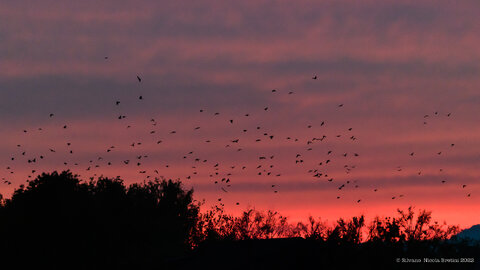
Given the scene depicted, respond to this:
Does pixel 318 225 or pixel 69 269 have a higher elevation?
pixel 318 225

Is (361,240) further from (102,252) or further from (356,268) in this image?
(102,252)

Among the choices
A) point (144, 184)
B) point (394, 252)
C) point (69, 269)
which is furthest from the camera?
point (144, 184)

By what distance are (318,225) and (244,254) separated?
8829 millimetres

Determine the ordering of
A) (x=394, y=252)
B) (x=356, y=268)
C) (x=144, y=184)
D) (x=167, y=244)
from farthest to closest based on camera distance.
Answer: (x=144, y=184), (x=167, y=244), (x=394, y=252), (x=356, y=268)

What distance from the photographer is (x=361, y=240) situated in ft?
204

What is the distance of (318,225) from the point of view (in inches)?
2768

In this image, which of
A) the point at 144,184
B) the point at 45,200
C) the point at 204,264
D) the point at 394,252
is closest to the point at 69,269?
the point at 45,200

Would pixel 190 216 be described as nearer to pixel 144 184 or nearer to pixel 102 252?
pixel 144 184

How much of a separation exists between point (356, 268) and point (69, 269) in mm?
26936

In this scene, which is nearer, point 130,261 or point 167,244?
point 130,261

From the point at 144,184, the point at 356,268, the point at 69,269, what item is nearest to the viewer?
the point at 356,268

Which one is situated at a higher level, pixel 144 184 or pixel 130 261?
pixel 144 184

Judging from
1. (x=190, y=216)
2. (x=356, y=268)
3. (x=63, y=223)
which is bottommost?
(x=356, y=268)

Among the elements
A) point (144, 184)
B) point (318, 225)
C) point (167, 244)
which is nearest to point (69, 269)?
point (318, 225)
